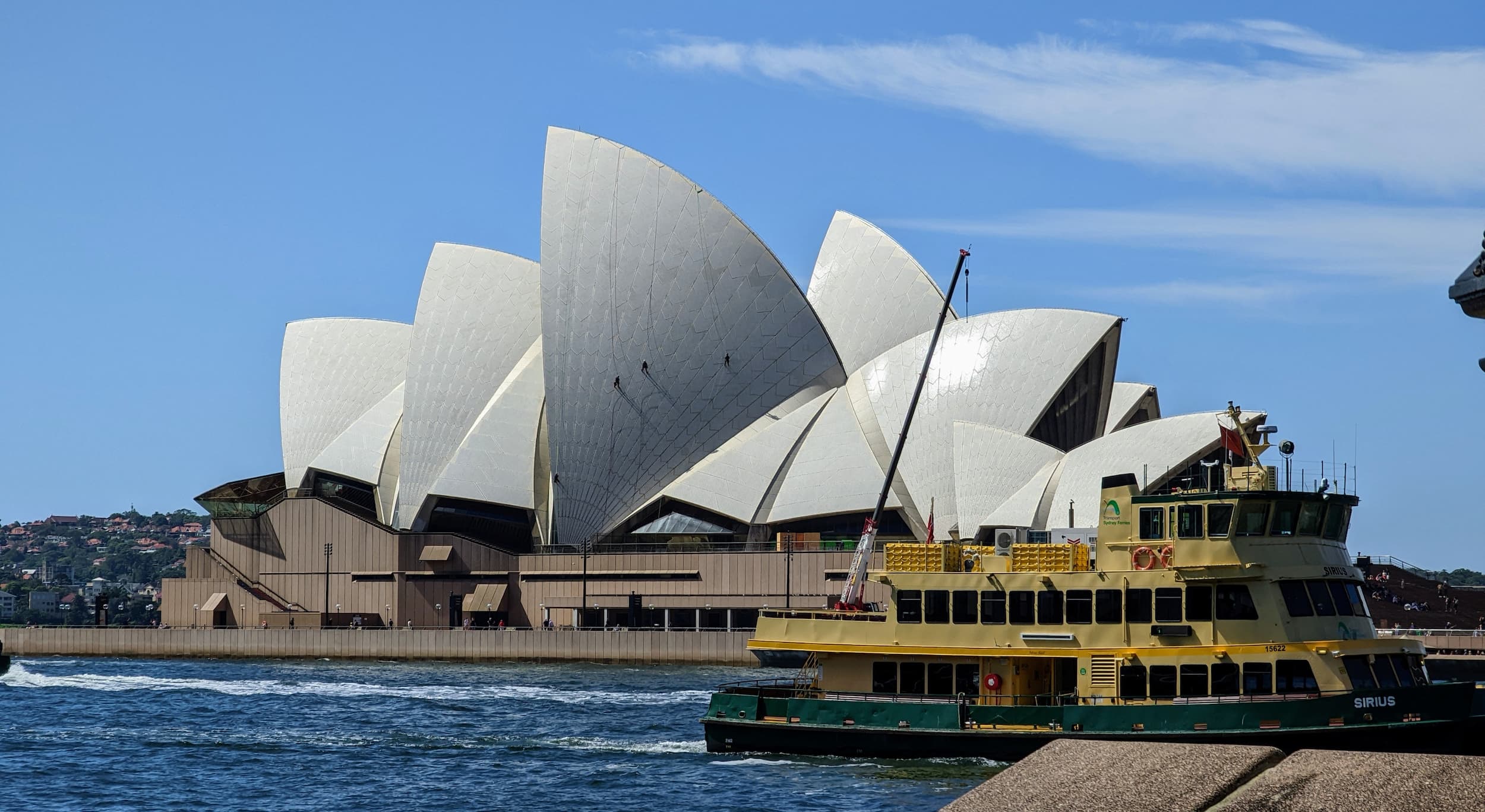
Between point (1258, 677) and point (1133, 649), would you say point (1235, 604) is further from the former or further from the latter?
point (1133, 649)

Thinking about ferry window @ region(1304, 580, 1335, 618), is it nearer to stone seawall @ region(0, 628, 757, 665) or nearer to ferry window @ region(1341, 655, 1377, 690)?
ferry window @ region(1341, 655, 1377, 690)

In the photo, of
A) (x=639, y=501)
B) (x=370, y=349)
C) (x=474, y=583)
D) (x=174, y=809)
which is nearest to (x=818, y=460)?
(x=639, y=501)

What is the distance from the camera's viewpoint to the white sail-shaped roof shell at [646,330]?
2795 inches

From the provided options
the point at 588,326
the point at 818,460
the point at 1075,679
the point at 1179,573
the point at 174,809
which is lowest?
the point at 174,809

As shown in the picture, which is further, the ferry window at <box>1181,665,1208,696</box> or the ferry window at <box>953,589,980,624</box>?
the ferry window at <box>953,589,980,624</box>

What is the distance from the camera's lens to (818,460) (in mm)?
69500

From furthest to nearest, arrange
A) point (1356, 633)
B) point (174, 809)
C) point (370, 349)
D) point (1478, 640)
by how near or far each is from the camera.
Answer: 1. point (370, 349)
2. point (1478, 640)
3. point (1356, 633)
4. point (174, 809)

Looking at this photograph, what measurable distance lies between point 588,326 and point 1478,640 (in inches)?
1449

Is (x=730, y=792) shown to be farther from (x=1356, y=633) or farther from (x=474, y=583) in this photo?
(x=474, y=583)

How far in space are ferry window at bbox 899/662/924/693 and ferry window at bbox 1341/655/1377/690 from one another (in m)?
6.83

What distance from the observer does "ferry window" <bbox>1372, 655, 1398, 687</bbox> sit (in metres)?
25.9

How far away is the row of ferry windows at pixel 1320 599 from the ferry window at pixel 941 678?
563 centimetres

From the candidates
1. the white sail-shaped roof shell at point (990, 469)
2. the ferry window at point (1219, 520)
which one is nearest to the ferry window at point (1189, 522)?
the ferry window at point (1219, 520)

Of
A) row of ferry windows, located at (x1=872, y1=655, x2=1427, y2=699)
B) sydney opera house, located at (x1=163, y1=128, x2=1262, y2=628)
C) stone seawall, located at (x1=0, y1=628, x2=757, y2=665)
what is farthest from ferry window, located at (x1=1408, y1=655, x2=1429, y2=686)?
sydney opera house, located at (x1=163, y1=128, x2=1262, y2=628)
